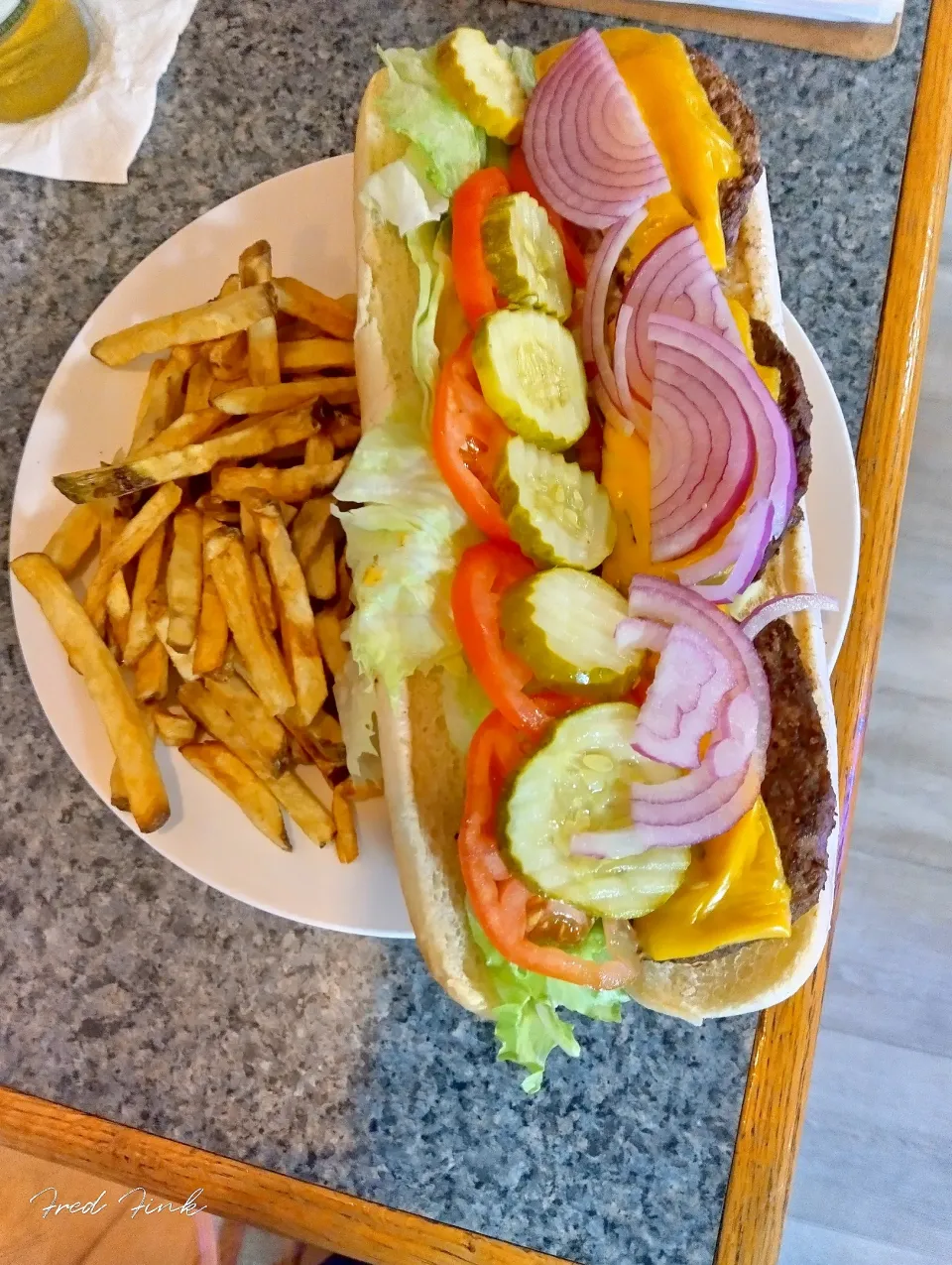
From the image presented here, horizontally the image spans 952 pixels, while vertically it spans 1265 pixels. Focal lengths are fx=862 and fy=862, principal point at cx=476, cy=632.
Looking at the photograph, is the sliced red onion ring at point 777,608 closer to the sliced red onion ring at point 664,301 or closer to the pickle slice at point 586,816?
the pickle slice at point 586,816

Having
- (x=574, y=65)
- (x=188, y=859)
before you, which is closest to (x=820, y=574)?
(x=574, y=65)

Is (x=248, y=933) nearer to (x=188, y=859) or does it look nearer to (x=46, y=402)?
(x=188, y=859)

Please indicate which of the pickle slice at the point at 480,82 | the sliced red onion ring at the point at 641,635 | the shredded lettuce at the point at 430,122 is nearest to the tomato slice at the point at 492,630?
the sliced red onion ring at the point at 641,635

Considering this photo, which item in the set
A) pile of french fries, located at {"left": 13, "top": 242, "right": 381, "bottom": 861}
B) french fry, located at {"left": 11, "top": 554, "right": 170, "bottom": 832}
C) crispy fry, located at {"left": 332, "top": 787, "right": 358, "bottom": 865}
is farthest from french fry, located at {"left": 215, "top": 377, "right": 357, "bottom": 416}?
crispy fry, located at {"left": 332, "top": 787, "right": 358, "bottom": 865}

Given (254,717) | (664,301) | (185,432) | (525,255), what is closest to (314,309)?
(185,432)

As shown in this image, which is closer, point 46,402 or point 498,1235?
point 498,1235
